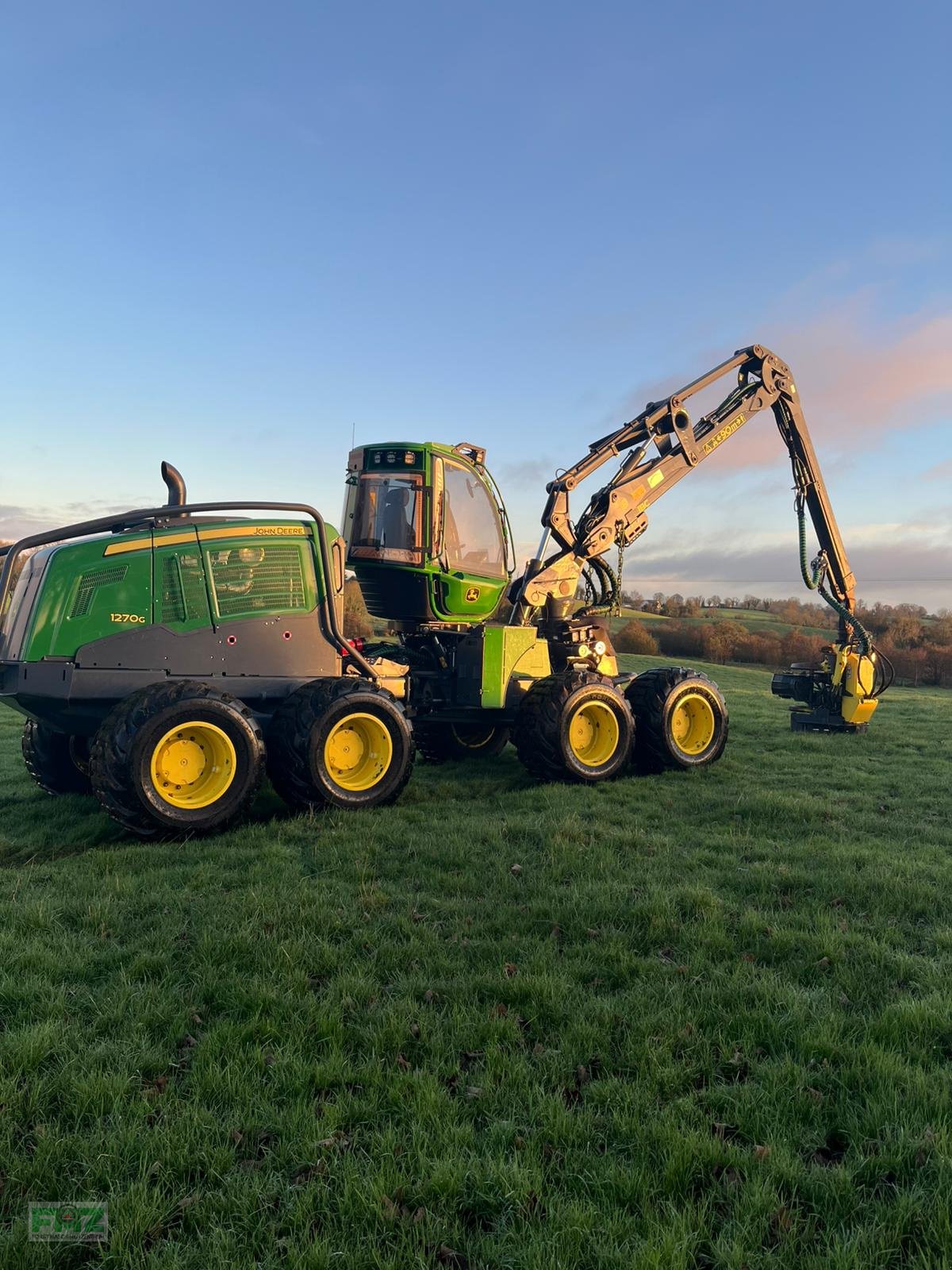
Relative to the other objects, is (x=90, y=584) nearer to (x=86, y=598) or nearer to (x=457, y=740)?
(x=86, y=598)

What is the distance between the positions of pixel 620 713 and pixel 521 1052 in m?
6.94

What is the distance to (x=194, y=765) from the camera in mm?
7672

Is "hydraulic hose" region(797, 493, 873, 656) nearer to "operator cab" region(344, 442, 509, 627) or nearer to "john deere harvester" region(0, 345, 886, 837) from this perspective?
"john deere harvester" region(0, 345, 886, 837)

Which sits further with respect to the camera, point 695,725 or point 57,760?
point 695,725

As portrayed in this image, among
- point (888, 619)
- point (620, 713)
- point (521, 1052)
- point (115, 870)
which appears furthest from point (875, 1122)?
point (888, 619)

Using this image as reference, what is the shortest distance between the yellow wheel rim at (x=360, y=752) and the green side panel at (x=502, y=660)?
2.10m

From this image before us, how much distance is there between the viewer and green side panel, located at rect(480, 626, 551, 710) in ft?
34.7

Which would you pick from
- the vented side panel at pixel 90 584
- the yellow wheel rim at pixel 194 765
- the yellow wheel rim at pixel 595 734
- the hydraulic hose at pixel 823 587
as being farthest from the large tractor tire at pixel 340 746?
the hydraulic hose at pixel 823 587

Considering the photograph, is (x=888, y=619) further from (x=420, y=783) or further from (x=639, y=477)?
(x=420, y=783)

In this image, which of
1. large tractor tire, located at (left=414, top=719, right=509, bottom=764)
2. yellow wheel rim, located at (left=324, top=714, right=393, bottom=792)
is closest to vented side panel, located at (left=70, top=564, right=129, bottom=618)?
yellow wheel rim, located at (left=324, top=714, right=393, bottom=792)

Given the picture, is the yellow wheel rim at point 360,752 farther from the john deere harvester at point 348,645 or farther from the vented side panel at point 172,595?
the vented side panel at point 172,595

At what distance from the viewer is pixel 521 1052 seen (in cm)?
383

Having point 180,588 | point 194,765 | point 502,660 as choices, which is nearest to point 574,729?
point 502,660

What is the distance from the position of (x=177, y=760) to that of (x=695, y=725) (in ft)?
23.1
